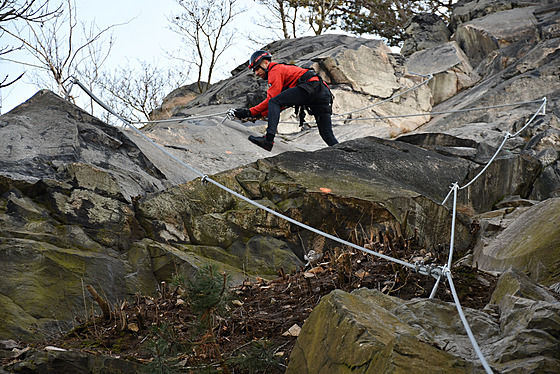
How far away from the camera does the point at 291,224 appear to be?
6254 millimetres

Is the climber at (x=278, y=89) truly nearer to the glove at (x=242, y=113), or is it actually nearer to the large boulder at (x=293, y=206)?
the glove at (x=242, y=113)

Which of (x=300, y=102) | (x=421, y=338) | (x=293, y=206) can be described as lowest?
(x=421, y=338)

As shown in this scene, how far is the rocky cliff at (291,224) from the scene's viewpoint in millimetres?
2406

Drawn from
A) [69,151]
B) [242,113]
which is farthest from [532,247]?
[69,151]

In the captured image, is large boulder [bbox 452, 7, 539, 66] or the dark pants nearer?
the dark pants

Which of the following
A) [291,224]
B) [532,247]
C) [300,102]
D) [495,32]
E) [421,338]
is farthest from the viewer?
[495,32]

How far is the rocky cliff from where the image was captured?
241 centimetres

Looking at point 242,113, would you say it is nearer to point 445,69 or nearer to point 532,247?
point 532,247

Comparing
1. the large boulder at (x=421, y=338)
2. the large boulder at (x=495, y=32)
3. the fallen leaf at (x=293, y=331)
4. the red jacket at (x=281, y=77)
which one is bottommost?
the fallen leaf at (x=293, y=331)

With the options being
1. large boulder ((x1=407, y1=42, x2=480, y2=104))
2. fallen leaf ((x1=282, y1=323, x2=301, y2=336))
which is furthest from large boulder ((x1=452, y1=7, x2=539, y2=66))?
fallen leaf ((x1=282, y1=323, x2=301, y2=336))

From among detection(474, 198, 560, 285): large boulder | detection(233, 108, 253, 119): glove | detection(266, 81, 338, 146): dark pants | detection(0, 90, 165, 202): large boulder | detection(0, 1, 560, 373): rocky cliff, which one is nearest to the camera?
detection(0, 1, 560, 373): rocky cliff

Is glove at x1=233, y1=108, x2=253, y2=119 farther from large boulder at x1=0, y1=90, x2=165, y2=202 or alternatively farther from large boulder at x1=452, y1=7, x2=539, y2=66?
large boulder at x1=452, y1=7, x2=539, y2=66

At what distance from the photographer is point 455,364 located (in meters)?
2.17

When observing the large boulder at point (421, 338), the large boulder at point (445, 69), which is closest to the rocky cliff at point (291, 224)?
the large boulder at point (421, 338)
